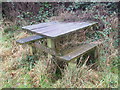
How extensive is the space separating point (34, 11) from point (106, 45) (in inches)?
113

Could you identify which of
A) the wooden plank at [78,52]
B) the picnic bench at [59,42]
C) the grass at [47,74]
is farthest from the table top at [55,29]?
the grass at [47,74]

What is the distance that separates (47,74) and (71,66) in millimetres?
478

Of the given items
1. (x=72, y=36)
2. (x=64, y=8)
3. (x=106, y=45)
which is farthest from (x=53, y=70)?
(x=64, y=8)

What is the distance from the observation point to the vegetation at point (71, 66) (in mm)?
2047

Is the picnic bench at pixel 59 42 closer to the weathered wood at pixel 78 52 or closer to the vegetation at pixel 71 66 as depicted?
the weathered wood at pixel 78 52

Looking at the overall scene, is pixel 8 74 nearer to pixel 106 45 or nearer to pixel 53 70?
pixel 53 70

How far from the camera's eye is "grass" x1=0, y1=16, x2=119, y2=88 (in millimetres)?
2021

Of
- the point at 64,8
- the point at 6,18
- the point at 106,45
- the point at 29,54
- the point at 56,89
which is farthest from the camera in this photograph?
the point at 6,18

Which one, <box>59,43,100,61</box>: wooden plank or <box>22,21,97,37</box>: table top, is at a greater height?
<box>22,21,97,37</box>: table top

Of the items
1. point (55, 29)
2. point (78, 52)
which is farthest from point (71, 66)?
point (55, 29)

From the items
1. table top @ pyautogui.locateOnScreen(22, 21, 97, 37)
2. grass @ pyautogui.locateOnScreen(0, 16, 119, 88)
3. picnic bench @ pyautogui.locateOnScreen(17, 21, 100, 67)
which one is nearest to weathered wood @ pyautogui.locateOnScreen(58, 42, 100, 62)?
picnic bench @ pyautogui.locateOnScreen(17, 21, 100, 67)

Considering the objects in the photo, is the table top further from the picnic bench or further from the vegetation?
the vegetation

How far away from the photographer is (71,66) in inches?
81.0

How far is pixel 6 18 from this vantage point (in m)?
4.77
